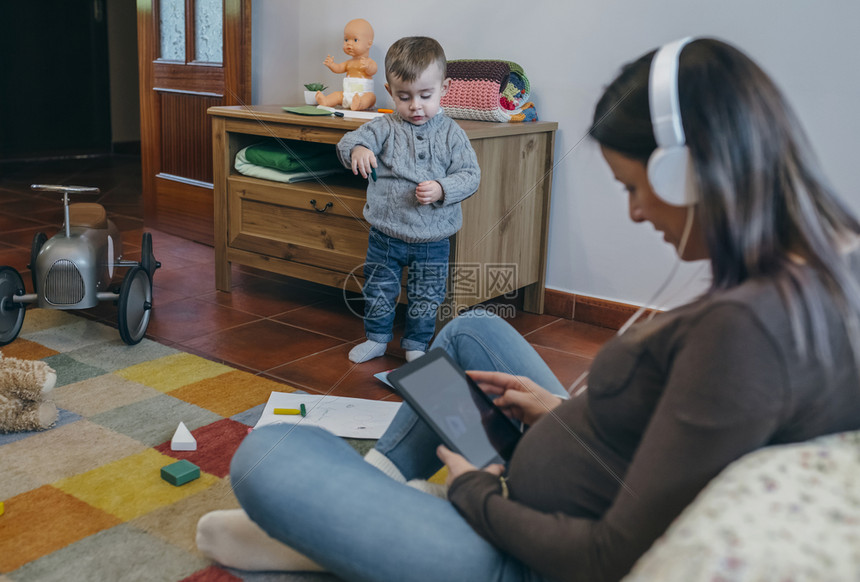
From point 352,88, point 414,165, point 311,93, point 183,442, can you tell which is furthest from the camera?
point 311,93

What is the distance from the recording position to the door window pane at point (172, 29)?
9.95ft

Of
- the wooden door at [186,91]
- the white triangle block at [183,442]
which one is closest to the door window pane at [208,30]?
the wooden door at [186,91]

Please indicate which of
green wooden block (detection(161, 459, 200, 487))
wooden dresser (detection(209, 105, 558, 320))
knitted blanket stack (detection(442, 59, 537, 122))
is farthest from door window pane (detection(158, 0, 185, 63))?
green wooden block (detection(161, 459, 200, 487))

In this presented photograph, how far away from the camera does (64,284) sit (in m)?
1.89

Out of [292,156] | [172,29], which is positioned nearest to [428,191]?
[292,156]

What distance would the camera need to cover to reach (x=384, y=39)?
2576mm

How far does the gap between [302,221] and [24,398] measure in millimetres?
980

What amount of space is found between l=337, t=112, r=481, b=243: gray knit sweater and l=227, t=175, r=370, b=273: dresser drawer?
24 centimetres

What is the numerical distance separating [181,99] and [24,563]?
2.33 metres

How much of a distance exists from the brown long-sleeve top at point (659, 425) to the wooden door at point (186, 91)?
97.2 inches

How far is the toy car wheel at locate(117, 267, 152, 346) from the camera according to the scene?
6.24 feet

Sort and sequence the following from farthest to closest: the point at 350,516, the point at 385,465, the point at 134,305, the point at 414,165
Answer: the point at 134,305 < the point at 414,165 < the point at 385,465 < the point at 350,516

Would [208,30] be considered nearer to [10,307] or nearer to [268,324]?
[268,324]

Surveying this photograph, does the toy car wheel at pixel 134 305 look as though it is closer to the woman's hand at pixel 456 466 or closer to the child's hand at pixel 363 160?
the child's hand at pixel 363 160
